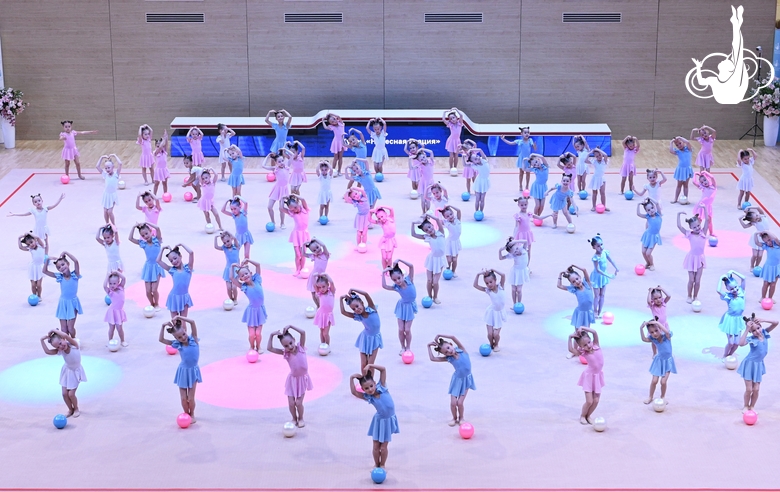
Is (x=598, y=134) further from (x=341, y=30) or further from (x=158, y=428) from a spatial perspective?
(x=158, y=428)

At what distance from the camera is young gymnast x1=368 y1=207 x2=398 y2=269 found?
14.5 meters

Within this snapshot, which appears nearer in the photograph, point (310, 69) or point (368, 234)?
point (368, 234)

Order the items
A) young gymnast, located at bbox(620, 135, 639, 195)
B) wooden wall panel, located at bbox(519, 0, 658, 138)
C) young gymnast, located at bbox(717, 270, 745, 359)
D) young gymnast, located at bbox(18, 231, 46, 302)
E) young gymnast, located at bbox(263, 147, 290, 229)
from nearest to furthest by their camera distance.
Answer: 1. young gymnast, located at bbox(717, 270, 745, 359)
2. young gymnast, located at bbox(18, 231, 46, 302)
3. young gymnast, located at bbox(263, 147, 290, 229)
4. young gymnast, located at bbox(620, 135, 639, 195)
5. wooden wall panel, located at bbox(519, 0, 658, 138)

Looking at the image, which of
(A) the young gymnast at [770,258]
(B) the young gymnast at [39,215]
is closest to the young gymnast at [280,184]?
(B) the young gymnast at [39,215]

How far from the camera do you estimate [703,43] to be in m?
22.3

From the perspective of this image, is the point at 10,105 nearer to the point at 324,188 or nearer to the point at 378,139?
the point at 378,139

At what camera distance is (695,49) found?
22359 millimetres

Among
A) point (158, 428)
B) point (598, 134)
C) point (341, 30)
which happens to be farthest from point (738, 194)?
point (158, 428)

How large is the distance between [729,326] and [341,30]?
1264 centimetres

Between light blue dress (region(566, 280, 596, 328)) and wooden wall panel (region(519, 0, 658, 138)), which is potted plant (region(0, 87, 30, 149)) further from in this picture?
light blue dress (region(566, 280, 596, 328))

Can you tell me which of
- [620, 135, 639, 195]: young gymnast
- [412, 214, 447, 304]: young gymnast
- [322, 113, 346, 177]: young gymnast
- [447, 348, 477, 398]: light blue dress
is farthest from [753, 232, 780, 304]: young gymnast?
[322, 113, 346, 177]: young gymnast

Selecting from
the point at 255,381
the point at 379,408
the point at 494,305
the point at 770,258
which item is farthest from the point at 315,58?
the point at 379,408

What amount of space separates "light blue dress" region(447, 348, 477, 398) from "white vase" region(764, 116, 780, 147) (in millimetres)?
13559

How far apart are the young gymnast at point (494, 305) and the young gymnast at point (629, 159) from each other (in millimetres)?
6487
